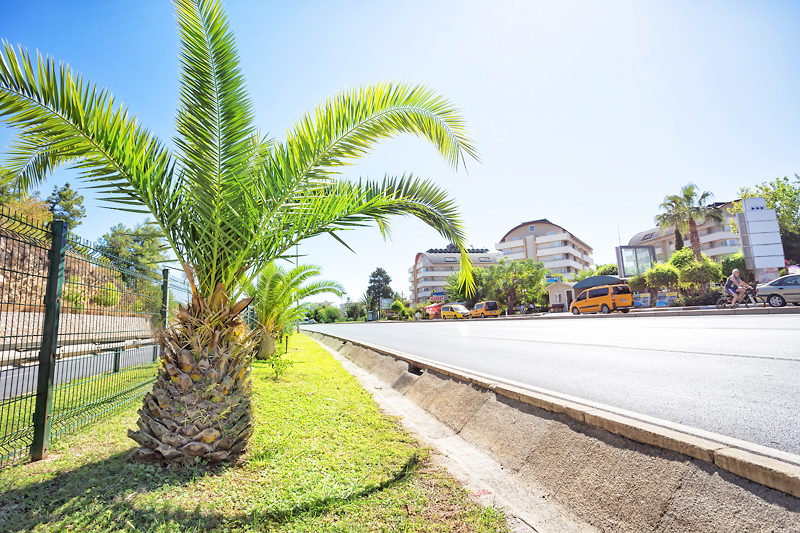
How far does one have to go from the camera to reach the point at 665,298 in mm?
35875

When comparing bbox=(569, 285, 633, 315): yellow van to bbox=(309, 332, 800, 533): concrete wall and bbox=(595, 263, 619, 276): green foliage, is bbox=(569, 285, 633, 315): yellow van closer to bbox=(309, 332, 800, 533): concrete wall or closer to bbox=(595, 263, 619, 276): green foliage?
bbox=(309, 332, 800, 533): concrete wall

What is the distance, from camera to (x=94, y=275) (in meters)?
4.52

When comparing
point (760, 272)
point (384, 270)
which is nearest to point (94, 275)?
point (760, 272)

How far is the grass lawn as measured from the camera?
2.41 metres

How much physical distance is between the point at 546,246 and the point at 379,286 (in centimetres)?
4127

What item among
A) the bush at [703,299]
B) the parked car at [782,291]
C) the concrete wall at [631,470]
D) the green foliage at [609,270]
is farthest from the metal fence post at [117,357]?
the green foliage at [609,270]

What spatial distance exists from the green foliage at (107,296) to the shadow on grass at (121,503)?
1.98m

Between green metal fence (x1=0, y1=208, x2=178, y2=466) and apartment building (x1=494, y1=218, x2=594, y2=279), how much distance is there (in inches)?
2853

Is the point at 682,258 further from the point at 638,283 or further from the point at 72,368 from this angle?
the point at 72,368

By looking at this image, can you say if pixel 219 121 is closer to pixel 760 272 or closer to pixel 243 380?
pixel 243 380

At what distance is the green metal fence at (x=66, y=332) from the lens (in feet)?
11.0

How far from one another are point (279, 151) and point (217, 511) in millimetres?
2997

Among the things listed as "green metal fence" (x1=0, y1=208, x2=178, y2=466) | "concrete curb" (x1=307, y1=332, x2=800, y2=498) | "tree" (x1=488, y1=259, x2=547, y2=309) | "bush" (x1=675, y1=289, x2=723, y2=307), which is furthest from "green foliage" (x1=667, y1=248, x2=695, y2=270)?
"green metal fence" (x1=0, y1=208, x2=178, y2=466)

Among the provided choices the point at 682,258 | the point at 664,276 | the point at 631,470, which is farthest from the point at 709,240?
the point at 631,470
